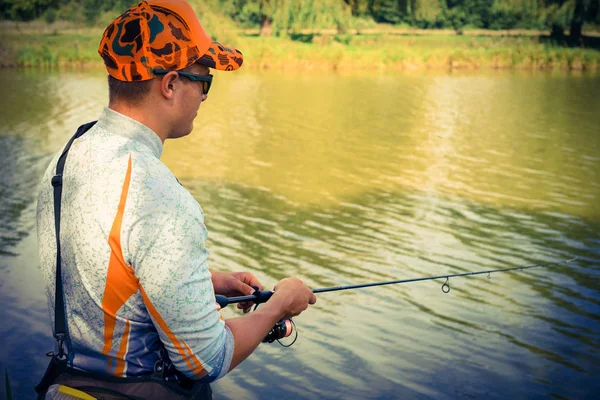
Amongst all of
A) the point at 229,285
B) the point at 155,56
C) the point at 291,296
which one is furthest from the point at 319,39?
the point at 155,56

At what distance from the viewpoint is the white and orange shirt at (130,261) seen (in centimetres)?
148

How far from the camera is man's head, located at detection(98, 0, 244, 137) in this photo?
1588 mm

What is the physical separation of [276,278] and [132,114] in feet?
15.0

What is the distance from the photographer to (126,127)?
1.60 metres

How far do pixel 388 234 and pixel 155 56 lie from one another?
236 inches

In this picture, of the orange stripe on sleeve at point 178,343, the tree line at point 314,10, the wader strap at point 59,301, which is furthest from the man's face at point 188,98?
the tree line at point 314,10

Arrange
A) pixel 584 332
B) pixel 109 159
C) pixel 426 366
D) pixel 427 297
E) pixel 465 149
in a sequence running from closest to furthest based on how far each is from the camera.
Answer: pixel 109 159, pixel 426 366, pixel 584 332, pixel 427 297, pixel 465 149

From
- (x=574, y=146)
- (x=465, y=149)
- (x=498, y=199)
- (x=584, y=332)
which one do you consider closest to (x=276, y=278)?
(x=584, y=332)

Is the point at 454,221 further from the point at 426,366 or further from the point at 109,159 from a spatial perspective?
the point at 109,159

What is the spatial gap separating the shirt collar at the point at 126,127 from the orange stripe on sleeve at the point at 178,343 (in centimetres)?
30

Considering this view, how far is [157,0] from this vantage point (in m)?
1.65

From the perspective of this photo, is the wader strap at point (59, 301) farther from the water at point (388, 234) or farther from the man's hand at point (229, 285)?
the water at point (388, 234)

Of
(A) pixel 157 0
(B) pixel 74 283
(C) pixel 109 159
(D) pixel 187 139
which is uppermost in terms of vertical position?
(A) pixel 157 0

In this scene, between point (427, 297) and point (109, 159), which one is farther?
point (427, 297)
